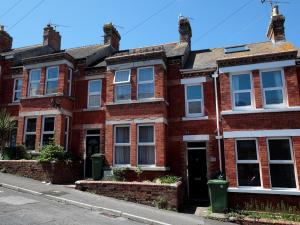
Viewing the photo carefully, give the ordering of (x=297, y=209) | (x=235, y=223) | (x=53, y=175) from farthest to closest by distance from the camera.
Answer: (x=53, y=175) < (x=297, y=209) < (x=235, y=223)

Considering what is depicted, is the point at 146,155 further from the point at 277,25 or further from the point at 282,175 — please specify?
the point at 277,25

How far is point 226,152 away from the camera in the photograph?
1216cm

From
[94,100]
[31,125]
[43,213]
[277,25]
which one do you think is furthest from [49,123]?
[277,25]

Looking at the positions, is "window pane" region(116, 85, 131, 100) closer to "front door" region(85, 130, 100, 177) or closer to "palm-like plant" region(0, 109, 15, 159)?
"front door" region(85, 130, 100, 177)

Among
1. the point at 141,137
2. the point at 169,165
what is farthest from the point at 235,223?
the point at 141,137

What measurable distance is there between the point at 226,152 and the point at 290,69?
4362mm

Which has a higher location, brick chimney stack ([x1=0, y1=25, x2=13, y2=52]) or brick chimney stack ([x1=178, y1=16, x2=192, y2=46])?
brick chimney stack ([x1=0, y1=25, x2=13, y2=52])

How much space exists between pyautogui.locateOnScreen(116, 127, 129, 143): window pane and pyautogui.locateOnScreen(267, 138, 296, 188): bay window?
6.65 metres

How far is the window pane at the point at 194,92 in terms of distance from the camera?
14.9 meters

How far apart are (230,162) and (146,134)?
168 inches

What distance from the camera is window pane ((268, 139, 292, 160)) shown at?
37.8 ft

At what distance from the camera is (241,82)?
12.9 metres

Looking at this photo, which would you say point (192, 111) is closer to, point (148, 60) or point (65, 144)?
point (148, 60)

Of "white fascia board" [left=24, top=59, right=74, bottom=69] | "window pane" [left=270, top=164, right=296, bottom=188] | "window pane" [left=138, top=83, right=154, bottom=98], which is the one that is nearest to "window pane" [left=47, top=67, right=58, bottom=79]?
"white fascia board" [left=24, top=59, right=74, bottom=69]
